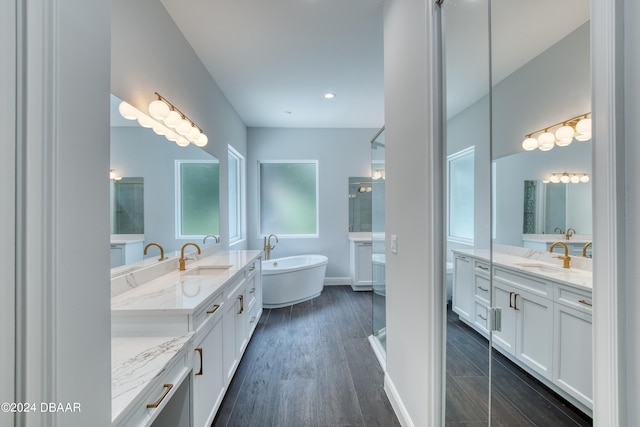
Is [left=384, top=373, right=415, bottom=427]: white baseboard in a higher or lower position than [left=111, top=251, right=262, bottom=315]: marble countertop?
lower

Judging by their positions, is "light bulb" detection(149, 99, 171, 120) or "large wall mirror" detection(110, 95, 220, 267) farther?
"light bulb" detection(149, 99, 171, 120)

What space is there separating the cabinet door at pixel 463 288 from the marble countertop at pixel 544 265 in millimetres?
117

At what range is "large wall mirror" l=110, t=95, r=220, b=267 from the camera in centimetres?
174

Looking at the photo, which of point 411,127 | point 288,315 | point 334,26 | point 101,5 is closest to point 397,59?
point 411,127

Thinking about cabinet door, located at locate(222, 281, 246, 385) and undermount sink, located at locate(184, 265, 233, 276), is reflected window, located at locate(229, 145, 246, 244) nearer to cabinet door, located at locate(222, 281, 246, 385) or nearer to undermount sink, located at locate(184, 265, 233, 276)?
undermount sink, located at locate(184, 265, 233, 276)

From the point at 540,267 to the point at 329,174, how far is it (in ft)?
14.0

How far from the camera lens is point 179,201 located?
2.50 metres

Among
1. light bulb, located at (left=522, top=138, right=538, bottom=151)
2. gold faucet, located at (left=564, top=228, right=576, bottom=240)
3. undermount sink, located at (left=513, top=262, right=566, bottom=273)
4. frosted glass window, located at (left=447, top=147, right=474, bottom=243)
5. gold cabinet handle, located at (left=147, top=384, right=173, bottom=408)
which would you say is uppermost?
light bulb, located at (left=522, top=138, right=538, bottom=151)

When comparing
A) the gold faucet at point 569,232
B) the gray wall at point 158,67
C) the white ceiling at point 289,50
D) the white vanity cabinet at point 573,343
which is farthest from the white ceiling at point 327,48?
the white vanity cabinet at point 573,343

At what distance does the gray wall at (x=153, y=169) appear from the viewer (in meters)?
1.77

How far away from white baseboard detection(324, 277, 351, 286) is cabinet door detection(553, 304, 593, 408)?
4.23 meters

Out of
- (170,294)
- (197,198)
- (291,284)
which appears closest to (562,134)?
(170,294)

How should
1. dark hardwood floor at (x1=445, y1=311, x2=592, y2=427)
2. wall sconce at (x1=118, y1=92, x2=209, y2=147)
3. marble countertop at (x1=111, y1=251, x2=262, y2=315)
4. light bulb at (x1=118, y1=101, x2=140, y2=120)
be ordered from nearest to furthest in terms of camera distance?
dark hardwood floor at (x1=445, y1=311, x2=592, y2=427), marble countertop at (x1=111, y1=251, x2=262, y2=315), light bulb at (x1=118, y1=101, x2=140, y2=120), wall sconce at (x1=118, y1=92, x2=209, y2=147)

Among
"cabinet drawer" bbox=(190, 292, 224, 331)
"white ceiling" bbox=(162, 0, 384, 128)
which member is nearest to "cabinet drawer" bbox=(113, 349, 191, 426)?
"cabinet drawer" bbox=(190, 292, 224, 331)
